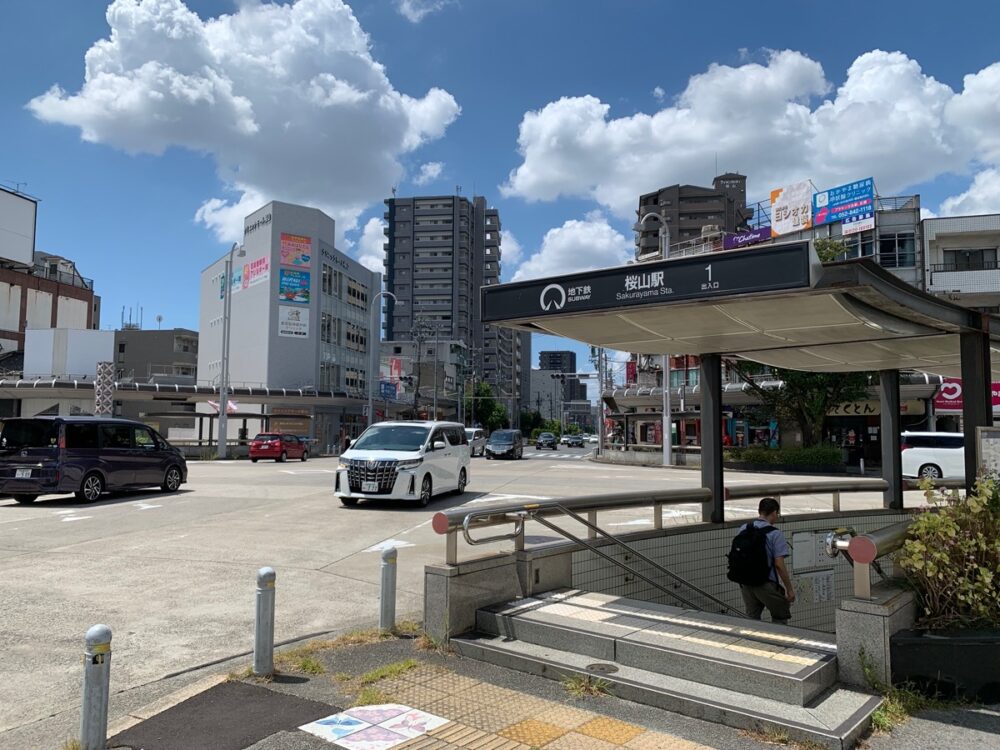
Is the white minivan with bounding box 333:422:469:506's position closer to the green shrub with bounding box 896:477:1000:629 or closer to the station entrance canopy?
the station entrance canopy

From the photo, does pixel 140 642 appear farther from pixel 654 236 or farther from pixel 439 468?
pixel 654 236

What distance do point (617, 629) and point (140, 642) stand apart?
13.5 ft

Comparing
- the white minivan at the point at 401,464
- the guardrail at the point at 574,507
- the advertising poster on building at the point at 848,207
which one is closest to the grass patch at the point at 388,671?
the guardrail at the point at 574,507

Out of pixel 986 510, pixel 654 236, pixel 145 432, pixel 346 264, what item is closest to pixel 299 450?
pixel 145 432

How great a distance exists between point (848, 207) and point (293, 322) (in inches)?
1661

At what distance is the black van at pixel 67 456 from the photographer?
626 inches

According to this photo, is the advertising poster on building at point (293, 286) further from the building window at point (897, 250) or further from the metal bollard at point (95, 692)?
the metal bollard at point (95, 692)

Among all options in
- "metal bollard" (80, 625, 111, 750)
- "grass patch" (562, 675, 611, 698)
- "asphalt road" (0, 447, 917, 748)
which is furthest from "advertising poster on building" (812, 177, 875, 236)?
"metal bollard" (80, 625, 111, 750)

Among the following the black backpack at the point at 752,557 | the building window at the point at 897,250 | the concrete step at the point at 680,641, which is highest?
the building window at the point at 897,250

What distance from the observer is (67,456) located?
16078 mm

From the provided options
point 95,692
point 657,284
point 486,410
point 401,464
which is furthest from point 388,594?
point 486,410

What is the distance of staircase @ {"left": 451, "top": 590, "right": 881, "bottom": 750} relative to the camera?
4.45 m

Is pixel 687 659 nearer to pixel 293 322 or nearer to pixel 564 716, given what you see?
pixel 564 716

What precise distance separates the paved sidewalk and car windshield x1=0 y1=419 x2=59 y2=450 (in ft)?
43.7
